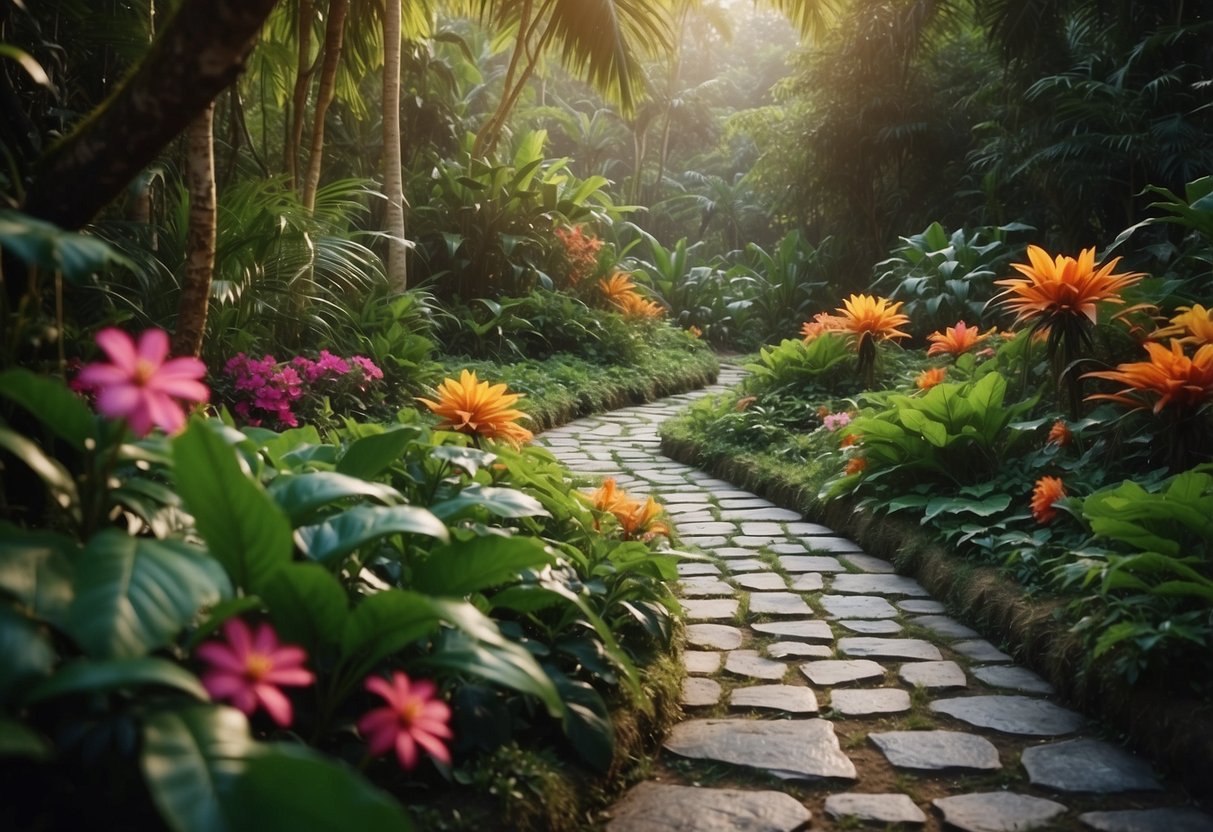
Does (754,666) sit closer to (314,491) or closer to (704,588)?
(704,588)

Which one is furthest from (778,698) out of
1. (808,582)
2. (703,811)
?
(808,582)

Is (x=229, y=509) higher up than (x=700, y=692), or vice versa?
(x=229, y=509)

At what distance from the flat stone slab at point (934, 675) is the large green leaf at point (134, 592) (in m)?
2.12

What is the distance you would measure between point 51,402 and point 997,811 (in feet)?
6.42

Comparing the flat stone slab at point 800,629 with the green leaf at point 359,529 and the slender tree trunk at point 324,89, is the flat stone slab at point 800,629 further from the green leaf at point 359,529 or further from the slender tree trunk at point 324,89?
the slender tree trunk at point 324,89

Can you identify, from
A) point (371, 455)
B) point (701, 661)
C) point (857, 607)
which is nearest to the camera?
point (371, 455)

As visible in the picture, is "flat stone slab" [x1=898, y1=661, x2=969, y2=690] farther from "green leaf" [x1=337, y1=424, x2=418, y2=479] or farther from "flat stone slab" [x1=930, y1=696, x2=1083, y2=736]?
"green leaf" [x1=337, y1=424, x2=418, y2=479]

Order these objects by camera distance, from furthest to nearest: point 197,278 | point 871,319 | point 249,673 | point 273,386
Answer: point 871,319 → point 273,386 → point 197,278 → point 249,673

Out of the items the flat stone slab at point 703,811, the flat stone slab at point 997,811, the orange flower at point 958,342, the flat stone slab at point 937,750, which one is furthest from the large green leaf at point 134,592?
the orange flower at point 958,342

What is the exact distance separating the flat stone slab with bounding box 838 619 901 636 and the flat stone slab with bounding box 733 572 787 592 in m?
0.43

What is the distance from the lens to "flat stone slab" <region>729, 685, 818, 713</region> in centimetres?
259

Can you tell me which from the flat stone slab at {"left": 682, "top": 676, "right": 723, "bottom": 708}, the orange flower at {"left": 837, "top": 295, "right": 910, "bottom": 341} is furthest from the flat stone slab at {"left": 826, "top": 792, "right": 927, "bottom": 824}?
the orange flower at {"left": 837, "top": 295, "right": 910, "bottom": 341}

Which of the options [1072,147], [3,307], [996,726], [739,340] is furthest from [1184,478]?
[739,340]

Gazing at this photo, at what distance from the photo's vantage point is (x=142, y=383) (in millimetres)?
1236
